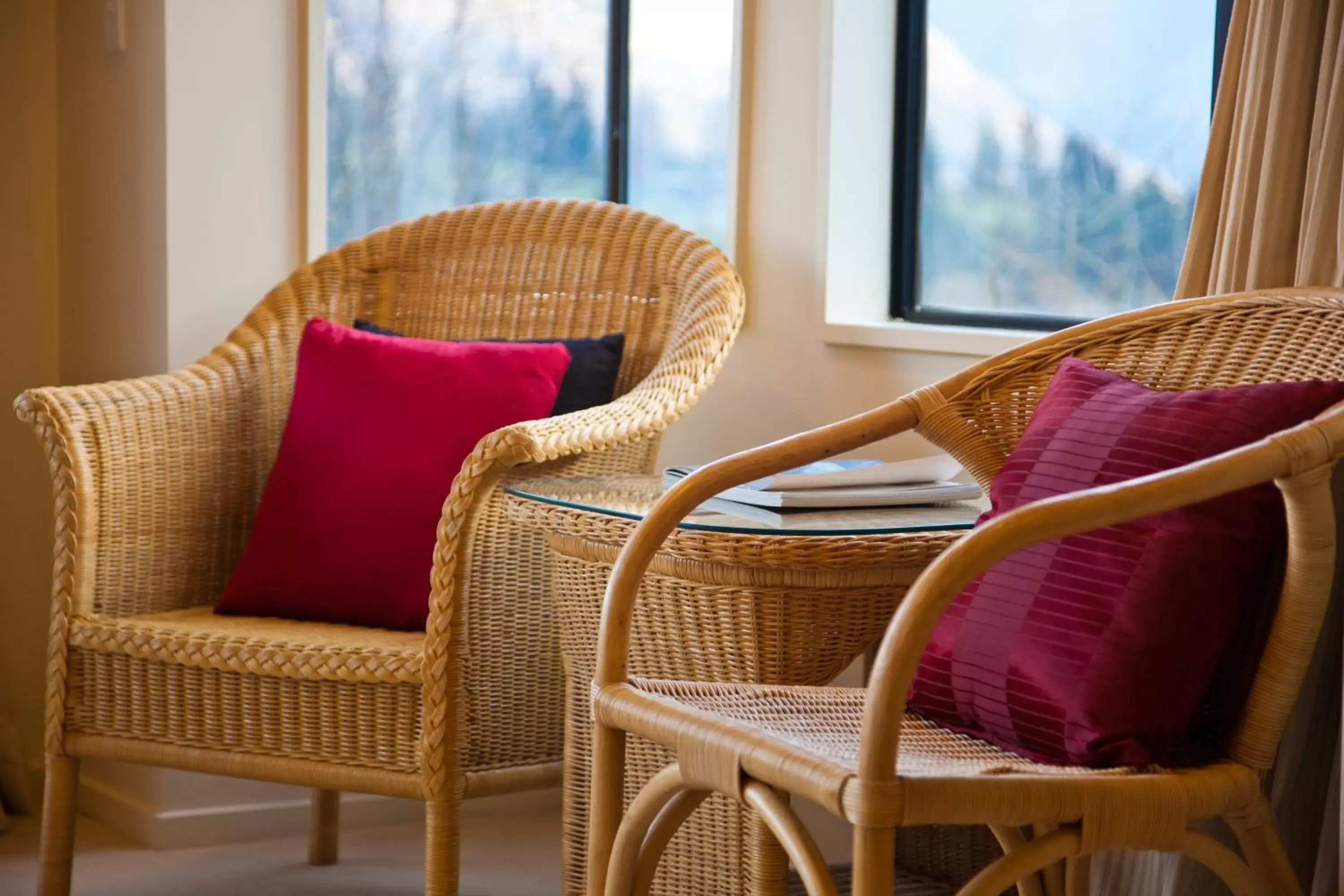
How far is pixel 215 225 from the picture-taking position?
8.28 feet

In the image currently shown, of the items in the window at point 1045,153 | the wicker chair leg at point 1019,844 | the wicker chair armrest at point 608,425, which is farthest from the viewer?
the window at point 1045,153

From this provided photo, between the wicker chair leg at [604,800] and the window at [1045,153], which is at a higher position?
the window at [1045,153]

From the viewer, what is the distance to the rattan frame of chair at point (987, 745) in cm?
113

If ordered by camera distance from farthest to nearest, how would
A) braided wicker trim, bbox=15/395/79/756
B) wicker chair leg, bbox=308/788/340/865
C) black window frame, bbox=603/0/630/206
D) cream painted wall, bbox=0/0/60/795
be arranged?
black window frame, bbox=603/0/630/206, cream painted wall, bbox=0/0/60/795, wicker chair leg, bbox=308/788/340/865, braided wicker trim, bbox=15/395/79/756

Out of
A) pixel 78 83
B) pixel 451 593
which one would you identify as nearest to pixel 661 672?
pixel 451 593

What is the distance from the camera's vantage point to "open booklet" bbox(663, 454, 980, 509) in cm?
165

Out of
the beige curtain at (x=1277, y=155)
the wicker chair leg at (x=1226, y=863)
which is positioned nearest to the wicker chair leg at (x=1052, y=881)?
the wicker chair leg at (x=1226, y=863)

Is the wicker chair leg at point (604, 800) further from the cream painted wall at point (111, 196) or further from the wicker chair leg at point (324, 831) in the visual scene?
the cream painted wall at point (111, 196)

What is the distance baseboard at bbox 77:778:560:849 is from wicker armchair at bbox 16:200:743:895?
0.55 feet

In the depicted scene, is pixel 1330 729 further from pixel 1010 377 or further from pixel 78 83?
pixel 78 83

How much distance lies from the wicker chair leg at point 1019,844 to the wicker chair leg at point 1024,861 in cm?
24

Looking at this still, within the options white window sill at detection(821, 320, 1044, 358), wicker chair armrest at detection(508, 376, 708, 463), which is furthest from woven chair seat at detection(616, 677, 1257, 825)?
white window sill at detection(821, 320, 1044, 358)

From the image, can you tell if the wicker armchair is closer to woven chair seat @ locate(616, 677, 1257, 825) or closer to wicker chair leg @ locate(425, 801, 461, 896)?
wicker chair leg @ locate(425, 801, 461, 896)

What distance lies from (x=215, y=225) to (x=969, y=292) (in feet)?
4.02
